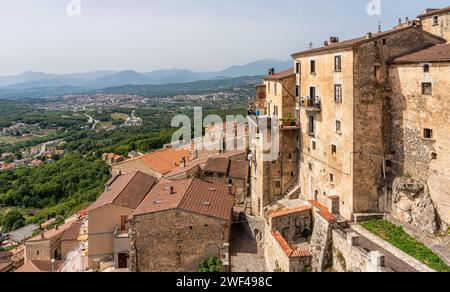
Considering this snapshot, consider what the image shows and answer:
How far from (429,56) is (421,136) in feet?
16.7

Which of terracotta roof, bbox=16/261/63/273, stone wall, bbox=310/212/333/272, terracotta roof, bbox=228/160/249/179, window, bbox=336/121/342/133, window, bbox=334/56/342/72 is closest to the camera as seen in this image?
stone wall, bbox=310/212/333/272

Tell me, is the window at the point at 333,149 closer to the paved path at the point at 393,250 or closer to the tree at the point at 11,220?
the paved path at the point at 393,250

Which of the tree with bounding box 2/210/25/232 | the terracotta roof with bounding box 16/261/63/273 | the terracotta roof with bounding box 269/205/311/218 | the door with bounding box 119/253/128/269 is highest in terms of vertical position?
the terracotta roof with bounding box 269/205/311/218

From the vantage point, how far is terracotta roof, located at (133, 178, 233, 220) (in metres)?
30.5

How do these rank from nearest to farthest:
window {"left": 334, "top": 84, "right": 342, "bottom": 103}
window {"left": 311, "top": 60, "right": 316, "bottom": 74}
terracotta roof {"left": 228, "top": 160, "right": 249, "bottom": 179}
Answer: window {"left": 334, "top": 84, "right": 342, "bottom": 103} < window {"left": 311, "top": 60, "right": 316, "bottom": 74} < terracotta roof {"left": 228, "top": 160, "right": 249, "bottom": 179}

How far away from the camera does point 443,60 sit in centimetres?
2316

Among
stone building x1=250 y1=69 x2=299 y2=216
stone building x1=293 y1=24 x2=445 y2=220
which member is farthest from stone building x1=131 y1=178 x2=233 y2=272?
stone building x1=293 y1=24 x2=445 y2=220

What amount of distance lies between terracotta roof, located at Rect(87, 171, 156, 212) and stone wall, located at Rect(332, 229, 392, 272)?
1843cm

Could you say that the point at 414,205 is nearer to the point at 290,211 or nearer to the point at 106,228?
the point at 290,211

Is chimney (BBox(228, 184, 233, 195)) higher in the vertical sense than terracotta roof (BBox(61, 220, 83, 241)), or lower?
higher

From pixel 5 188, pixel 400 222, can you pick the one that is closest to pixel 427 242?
pixel 400 222

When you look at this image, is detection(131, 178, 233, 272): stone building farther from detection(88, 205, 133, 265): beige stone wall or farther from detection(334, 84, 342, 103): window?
detection(334, 84, 342, 103): window

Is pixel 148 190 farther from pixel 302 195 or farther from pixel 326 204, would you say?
pixel 326 204

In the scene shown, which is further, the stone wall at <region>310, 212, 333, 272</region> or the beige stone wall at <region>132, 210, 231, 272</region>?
the beige stone wall at <region>132, 210, 231, 272</region>
